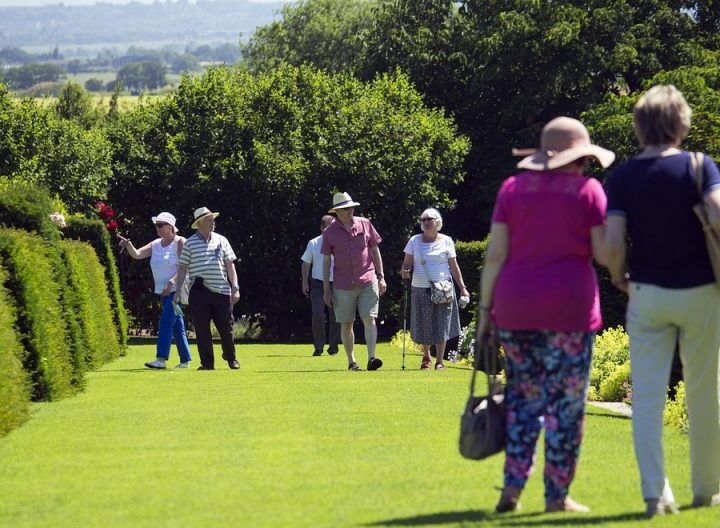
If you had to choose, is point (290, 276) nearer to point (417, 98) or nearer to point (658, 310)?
point (417, 98)

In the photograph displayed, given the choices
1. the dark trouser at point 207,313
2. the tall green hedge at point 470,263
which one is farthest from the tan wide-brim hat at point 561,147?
the tall green hedge at point 470,263

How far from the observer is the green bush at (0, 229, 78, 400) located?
43.1 ft

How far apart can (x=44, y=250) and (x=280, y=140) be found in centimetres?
1751

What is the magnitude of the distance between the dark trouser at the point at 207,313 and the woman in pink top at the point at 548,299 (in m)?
10.4

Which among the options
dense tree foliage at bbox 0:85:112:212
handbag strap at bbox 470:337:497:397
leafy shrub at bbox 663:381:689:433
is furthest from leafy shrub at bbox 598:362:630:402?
dense tree foliage at bbox 0:85:112:212

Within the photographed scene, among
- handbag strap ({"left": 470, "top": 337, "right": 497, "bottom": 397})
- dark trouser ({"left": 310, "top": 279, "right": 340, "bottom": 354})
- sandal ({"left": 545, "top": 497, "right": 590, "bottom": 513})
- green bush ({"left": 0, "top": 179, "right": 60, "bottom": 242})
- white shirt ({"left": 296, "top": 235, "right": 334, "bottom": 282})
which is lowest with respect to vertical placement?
dark trouser ({"left": 310, "top": 279, "right": 340, "bottom": 354})

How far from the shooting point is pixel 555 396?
281 inches

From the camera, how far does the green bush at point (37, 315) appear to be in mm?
13141

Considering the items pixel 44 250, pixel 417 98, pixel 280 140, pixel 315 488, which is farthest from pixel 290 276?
pixel 315 488

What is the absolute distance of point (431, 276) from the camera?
17266mm

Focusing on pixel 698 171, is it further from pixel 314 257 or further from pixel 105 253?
pixel 105 253

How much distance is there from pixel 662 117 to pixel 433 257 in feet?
33.1

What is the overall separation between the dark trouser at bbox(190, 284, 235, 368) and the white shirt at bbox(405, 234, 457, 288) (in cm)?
227

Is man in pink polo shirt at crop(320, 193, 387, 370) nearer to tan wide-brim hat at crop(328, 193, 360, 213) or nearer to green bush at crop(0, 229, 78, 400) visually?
tan wide-brim hat at crop(328, 193, 360, 213)
